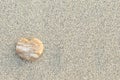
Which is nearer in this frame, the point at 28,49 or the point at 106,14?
the point at 28,49

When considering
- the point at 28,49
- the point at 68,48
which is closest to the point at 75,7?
the point at 68,48

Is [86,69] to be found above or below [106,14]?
below

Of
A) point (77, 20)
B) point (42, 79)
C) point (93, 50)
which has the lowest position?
point (42, 79)

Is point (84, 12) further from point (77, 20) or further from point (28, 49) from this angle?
point (28, 49)
